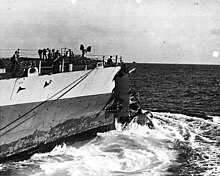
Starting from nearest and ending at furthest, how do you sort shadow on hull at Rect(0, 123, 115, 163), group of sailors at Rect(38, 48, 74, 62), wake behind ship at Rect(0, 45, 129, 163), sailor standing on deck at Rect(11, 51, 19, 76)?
1. wake behind ship at Rect(0, 45, 129, 163)
2. shadow on hull at Rect(0, 123, 115, 163)
3. sailor standing on deck at Rect(11, 51, 19, 76)
4. group of sailors at Rect(38, 48, 74, 62)

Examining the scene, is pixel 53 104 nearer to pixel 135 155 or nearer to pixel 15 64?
pixel 15 64

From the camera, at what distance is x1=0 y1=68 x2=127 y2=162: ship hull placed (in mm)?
13711

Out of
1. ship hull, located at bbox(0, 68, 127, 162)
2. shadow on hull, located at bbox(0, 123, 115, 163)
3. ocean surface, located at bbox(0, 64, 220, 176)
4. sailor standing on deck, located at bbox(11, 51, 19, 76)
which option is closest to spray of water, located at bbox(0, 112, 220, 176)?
ocean surface, located at bbox(0, 64, 220, 176)

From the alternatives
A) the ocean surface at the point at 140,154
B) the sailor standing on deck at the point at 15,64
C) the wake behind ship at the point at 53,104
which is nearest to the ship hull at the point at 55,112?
the wake behind ship at the point at 53,104

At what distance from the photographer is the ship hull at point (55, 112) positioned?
540 inches

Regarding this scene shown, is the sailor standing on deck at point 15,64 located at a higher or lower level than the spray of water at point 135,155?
higher

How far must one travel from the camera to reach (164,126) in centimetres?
2245

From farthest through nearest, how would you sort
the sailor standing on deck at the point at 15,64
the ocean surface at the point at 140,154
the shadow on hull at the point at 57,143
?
the sailor standing on deck at the point at 15,64 < the shadow on hull at the point at 57,143 < the ocean surface at the point at 140,154

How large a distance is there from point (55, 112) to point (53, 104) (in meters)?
0.51

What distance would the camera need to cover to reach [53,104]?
15594mm

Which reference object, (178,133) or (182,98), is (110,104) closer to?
(178,133)

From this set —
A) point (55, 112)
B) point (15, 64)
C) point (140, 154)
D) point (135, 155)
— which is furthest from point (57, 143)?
point (15, 64)

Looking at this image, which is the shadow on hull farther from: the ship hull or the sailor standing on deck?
the sailor standing on deck

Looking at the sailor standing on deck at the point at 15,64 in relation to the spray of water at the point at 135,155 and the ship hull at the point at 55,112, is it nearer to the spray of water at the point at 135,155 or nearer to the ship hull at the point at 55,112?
the ship hull at the point at 55,112
